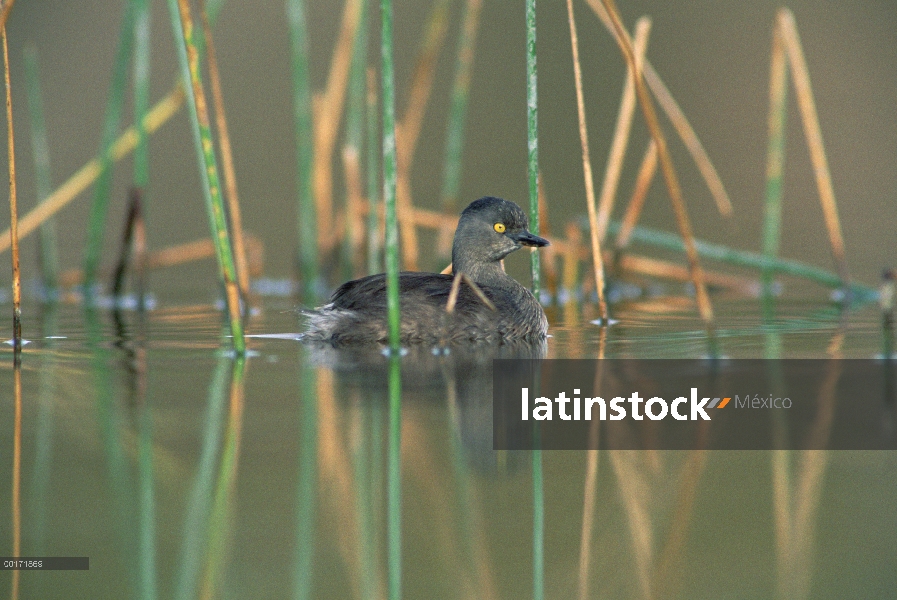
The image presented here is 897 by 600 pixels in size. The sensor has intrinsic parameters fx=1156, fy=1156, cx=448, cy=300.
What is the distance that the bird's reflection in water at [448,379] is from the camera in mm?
4152

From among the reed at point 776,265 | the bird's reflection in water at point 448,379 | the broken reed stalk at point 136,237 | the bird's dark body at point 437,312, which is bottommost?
the bird's reflection in water at point 448,379

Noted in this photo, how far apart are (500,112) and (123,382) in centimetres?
1539

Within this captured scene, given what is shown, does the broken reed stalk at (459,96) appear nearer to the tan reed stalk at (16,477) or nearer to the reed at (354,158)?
the reed at (354,158)

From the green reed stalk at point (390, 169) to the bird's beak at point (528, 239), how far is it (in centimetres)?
137

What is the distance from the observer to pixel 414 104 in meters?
8.78

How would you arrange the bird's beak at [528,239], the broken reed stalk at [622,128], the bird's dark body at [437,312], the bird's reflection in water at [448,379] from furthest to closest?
the broken reed stalk at [622,128] → the bird's beak at [528,239] → the bird's dark body at [437,312] → the bird's reflection in water at [448,379]

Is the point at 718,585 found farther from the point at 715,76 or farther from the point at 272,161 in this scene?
the point at 715,76

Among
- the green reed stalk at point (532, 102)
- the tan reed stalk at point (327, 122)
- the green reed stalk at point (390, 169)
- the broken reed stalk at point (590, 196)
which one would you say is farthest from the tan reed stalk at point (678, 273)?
the green reed stalk at point (390, 169)

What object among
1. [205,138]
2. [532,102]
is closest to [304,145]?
[532,102]

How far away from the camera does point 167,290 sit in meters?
9.73

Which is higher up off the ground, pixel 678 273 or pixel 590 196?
pixel 590 196

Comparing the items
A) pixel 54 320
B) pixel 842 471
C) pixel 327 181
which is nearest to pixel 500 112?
pixel 327 181

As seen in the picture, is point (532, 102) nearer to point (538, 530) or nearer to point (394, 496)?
point (394, 496)

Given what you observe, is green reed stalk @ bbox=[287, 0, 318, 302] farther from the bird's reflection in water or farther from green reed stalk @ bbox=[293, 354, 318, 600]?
green reed stalk @ bbox=[293, 354, 318, 600]
